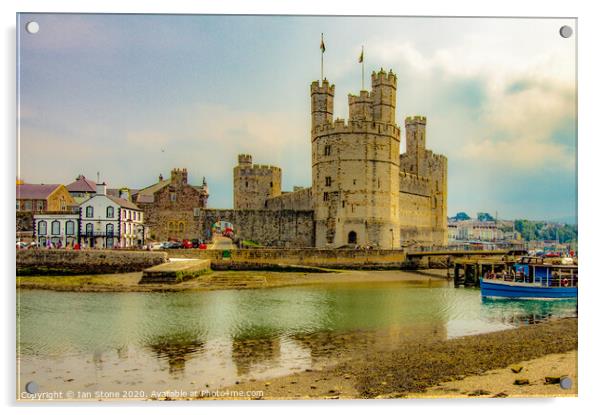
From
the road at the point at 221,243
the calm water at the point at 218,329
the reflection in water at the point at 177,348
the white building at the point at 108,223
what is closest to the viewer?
the calm water at the point at 218,329

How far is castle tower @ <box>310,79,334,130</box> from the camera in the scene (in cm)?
1939

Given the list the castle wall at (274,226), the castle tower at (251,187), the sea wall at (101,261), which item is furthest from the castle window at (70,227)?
the castle tower at (251,187)

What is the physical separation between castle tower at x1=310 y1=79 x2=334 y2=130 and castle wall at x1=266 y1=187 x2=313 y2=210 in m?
Result: 2.87

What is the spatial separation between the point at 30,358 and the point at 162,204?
9.83 metres

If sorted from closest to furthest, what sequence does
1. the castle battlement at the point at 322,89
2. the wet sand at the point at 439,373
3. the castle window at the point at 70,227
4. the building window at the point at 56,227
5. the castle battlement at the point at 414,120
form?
1. the wet sand at the point at 439,373
2. the building window at the point at 56,227
3. the castle window at the point at 70,227
4. the castle battlement at the point at 322,89
5. the castle battlement at the point at 414,120

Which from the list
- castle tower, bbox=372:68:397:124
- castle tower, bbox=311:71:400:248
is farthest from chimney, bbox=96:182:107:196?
castle tower, bbox=372:68:397:124

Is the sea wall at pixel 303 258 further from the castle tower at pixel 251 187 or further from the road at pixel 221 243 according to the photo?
the castle tower at pixel 251 187

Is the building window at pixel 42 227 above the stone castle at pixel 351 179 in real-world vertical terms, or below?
below

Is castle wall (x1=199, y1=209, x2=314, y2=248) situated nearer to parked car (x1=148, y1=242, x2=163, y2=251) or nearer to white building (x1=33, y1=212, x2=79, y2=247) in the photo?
parked car (x1=148, y1=242, x2=163, y2=251)

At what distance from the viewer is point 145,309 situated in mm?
10883

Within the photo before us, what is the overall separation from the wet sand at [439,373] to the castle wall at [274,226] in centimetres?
1128

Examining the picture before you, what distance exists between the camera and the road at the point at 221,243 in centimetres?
1744

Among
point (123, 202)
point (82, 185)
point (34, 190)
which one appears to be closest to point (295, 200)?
point (123, 202)

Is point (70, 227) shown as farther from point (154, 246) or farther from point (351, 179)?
point (351, 179)
